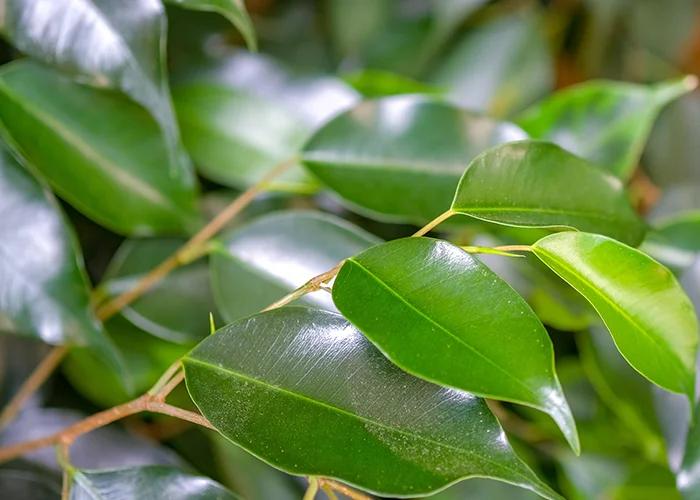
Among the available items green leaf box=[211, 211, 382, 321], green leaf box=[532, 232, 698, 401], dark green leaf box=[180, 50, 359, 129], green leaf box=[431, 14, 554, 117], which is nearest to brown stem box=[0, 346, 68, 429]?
green leaf box=[211, 211, 382, 321]

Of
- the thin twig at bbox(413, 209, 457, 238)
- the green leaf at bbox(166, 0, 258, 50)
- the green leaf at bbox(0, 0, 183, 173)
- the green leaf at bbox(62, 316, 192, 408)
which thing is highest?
the green leaf at bbox(166, 0, 258, 50)

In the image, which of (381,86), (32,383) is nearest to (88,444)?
(32,383)

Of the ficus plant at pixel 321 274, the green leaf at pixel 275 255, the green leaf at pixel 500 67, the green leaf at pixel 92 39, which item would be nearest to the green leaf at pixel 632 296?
the ficus plant at pixel 321 274

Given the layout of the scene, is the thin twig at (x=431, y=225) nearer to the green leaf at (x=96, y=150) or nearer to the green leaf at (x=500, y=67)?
the green leaf at (x=96, y=150)

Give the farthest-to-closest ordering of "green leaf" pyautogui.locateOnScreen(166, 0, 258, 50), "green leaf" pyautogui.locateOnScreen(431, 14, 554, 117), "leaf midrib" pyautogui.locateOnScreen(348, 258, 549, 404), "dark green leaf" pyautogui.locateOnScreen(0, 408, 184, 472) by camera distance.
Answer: "green leaf" pyautogui.locateOnScreen(431, 14, 554, 117)
"dark green leaf" pyautogui.locateOnScreen(0, 408, 184, 472)
"green leaf" pyautogui.locateOnScreen(166, 0, 258, 50)
"leaf midrib" pyautogui.locateOnScreen(348, 258, 549, 404)

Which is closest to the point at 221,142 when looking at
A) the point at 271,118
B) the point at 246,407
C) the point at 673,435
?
the point at 271,118

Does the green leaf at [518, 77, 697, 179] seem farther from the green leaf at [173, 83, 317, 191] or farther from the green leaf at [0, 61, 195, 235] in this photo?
the green leaf at [0, 61, 195, 235]

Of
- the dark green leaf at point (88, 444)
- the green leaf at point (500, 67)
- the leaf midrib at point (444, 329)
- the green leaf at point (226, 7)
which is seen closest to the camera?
the leaf midrib at point (444, 329)
